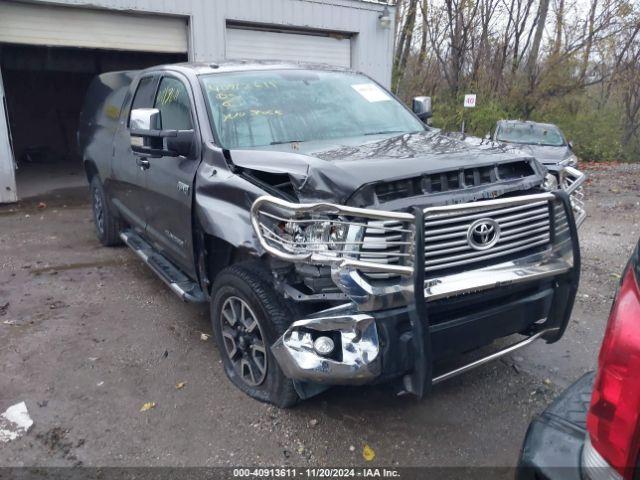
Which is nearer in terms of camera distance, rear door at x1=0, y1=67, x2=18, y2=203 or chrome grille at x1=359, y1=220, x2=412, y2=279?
chrome grille at x1=359, y1=220, x2=412, y2=279

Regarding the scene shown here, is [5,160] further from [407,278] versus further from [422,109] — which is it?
[407,278]

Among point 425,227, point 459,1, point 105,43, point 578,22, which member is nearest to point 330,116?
point 425,227

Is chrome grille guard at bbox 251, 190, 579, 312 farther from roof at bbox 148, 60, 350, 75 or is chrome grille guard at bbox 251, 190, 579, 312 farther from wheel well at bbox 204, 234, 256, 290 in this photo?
roof at bbox 148, 60, 350, 75

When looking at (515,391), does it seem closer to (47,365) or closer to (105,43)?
(47,365)

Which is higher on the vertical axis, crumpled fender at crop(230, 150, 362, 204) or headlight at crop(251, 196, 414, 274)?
crumpled fender at crop(230, 150, 362, 204)

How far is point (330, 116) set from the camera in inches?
160

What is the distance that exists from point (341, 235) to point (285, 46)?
30.9 feet

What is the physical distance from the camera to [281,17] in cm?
1084

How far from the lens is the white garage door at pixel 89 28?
8797 mm

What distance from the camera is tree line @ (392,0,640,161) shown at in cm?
2000

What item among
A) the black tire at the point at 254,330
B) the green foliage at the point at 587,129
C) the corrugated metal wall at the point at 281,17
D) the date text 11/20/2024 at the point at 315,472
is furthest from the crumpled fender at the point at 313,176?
the green foliage at the point at 587,129

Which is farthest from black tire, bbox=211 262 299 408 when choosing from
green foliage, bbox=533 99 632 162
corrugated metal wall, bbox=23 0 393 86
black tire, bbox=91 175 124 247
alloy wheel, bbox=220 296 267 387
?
green foliage, bbox=533 99 632 162

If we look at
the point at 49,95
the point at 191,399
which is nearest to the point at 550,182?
the point at 191,399

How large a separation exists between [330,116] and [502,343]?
2.05 meters
